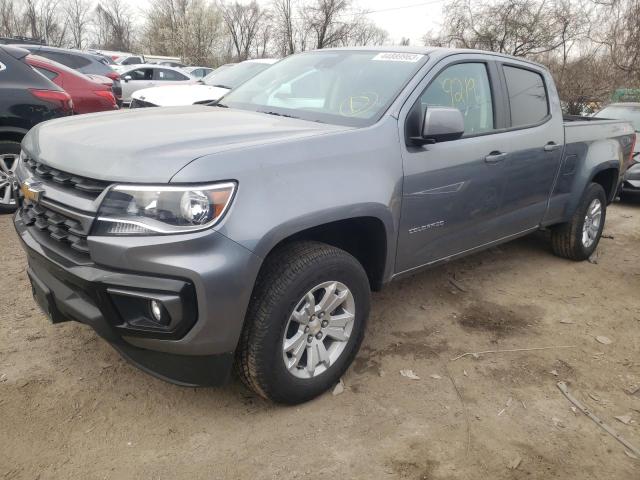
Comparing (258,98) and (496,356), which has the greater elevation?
(258,98)

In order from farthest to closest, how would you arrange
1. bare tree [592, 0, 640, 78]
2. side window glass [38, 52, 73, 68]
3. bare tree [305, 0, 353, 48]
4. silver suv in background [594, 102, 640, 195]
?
bare tree [305, 0, 353, 48]
bare tree [592, 0, 640, 78]
side window glass [38, 52, 73, 68]
silver suv in background [594, 102, 640, 195]

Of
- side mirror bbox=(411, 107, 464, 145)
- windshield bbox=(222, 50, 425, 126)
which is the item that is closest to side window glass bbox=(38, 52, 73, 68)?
windshield bbox=(222, 50, 425, 126)

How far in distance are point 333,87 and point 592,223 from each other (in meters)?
3.17

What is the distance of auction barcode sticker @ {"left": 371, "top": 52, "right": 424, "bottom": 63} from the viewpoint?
321 cm

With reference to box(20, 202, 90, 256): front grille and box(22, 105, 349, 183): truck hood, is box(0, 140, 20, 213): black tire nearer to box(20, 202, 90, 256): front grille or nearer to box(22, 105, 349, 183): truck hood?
box(22, 105, 349, 183): truck hood

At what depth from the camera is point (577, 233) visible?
480cm

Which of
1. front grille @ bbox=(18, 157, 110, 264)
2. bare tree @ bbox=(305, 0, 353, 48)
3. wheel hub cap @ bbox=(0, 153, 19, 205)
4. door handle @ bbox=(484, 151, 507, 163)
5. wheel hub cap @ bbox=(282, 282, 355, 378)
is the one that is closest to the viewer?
front grille @ bbox=(18, 157, 110, 264)

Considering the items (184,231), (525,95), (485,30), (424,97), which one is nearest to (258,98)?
(424,97)

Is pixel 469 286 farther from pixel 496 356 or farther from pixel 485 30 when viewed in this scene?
pixel 485 30

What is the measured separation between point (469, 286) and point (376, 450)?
2281 millimetres

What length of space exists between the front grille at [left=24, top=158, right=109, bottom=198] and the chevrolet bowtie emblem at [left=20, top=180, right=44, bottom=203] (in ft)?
0.14

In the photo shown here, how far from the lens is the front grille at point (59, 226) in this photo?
2.14m

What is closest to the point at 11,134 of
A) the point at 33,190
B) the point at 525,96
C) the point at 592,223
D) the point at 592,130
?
the point at 33,190

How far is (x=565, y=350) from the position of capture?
338cm
